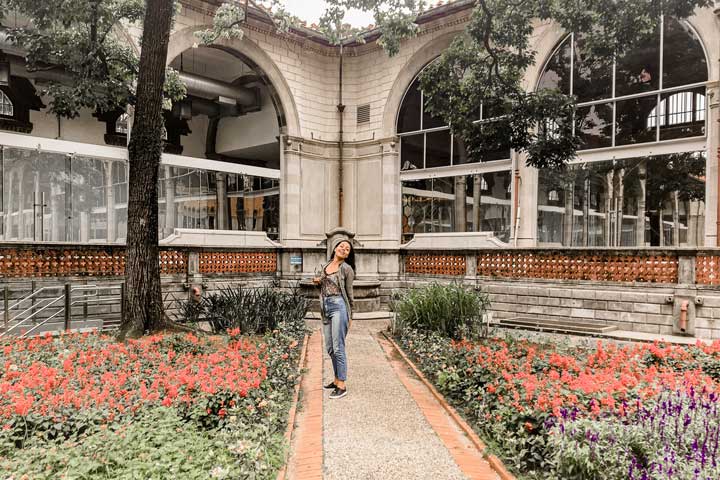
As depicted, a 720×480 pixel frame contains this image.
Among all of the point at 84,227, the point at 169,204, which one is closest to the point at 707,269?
the point at 169,204

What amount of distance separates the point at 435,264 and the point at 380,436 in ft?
34.1

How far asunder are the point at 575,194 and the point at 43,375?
1340cm

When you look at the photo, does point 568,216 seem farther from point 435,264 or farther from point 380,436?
point 380,436

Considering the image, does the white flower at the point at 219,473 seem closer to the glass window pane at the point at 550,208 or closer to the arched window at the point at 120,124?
the glass window pane at the point at 550,208

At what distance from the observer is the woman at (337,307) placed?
5.62m

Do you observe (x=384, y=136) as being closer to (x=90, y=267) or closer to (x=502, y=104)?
(x=502, y=104)

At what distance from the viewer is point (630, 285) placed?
1078 cm

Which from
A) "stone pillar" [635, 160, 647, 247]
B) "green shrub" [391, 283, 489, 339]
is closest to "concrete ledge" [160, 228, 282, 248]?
"green shrub" [391, 283, 489, 339]

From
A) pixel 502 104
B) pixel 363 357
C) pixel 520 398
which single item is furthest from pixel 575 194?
pixel 520 398

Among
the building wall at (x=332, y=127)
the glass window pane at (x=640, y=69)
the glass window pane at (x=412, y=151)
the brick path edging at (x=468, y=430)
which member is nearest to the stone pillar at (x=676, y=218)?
the glass window pane at (x=640, y=69)

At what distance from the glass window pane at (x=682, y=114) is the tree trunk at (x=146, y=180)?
1193 cm

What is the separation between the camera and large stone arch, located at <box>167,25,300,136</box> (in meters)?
14.5

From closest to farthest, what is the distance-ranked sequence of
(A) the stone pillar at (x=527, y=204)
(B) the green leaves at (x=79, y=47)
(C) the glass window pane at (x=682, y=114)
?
(B) the green leaves at (x=79, y=47) → (C) the glass window pane at (x=682, y=114) → (A) the stone pillar at (x=527, y=204)

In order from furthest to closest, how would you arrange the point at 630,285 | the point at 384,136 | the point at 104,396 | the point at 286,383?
the point at 384,136
the point at 630,285
the point at 286,383
the point at 104,396
